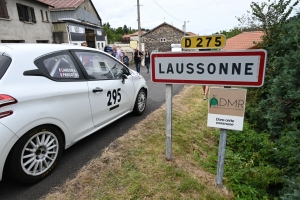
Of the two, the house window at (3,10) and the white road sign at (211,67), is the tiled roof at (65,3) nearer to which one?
the house window at (3,10)

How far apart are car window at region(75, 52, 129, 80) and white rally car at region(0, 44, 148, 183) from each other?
2 centimetres

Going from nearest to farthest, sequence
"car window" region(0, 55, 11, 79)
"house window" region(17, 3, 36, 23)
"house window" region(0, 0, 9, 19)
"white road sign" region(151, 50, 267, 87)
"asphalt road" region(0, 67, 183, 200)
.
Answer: "white road sign" region(151, 50, 267, 87) < "car window" region(0, 55, 11, 79) < "asphalt road" region(0, 67, 183, 200) < "house window" region(0, 0, 9, 19) < "house window" region(17, 3, 36, 23)

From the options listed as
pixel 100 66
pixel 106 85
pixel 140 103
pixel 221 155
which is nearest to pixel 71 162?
pixel 106 85

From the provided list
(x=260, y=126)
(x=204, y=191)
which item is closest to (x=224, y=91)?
(x=204, y=191)

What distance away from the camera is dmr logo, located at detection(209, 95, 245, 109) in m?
1.87

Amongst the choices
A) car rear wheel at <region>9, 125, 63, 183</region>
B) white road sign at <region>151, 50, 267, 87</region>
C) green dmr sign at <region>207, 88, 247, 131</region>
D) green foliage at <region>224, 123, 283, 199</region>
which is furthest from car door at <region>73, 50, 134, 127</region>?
green foliage at <region>224, 123, 283, 199</region>

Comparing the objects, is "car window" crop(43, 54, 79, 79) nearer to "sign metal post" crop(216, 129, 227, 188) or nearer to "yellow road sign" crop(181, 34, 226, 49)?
"yellow road sign" crop(181, 34, 226, 49)

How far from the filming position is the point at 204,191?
6.99 feet

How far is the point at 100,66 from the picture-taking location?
3.31 metres

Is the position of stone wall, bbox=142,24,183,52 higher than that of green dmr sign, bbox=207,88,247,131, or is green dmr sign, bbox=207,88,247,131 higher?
stone wall, bbox=142,24,183,52

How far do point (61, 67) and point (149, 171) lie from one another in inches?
71.1

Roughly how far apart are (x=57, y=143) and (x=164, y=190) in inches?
56.2

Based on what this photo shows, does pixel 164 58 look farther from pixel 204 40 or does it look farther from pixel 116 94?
pixel 116 94

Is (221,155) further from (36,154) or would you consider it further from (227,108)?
(36,154)
